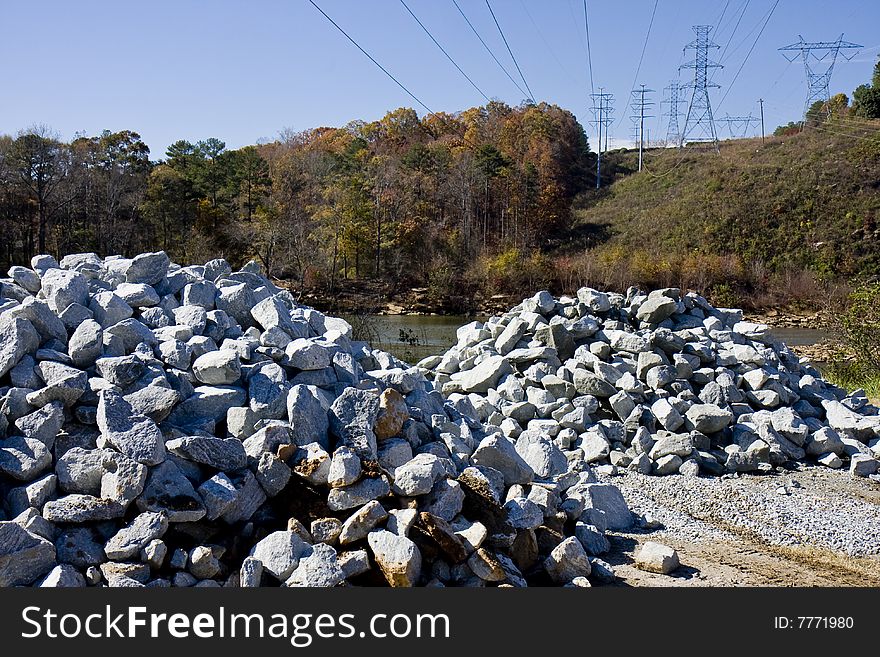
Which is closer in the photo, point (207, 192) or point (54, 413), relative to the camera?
point (54, 413)

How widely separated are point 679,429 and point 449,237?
40207 mm

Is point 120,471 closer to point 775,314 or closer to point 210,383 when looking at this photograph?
point 210,383

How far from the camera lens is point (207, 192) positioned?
140 feet

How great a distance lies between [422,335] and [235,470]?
16.5 m

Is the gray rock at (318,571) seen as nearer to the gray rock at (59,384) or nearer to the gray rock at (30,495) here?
the gray rock at (30,495)

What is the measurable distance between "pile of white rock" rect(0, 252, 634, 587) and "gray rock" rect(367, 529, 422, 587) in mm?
10

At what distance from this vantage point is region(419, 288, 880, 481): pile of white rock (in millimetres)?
7008

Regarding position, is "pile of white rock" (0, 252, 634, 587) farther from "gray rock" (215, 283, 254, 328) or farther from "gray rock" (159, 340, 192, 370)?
"gray rock" (215, 283, 254, 328)

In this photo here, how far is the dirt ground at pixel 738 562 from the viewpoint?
4.27 metres

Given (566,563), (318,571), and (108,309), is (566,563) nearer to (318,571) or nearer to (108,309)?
(318,571)

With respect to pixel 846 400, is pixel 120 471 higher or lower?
higher

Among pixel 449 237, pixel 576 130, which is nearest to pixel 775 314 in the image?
pixel 449 237

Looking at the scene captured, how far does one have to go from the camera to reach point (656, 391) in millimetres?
7656

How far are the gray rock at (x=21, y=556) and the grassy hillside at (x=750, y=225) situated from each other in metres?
33.5
